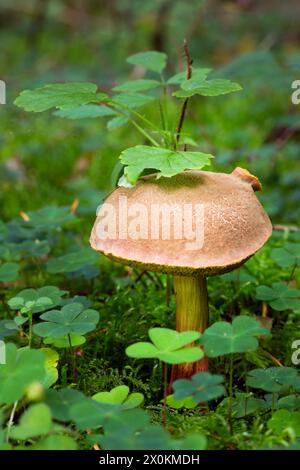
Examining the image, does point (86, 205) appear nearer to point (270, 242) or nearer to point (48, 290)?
point (270, 242)

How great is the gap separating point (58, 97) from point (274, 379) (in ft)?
2.91

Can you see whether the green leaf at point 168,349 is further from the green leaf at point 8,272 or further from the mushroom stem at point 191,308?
the green leaf at point 8,272

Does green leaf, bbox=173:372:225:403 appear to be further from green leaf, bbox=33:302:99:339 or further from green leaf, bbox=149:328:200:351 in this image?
green leaf, bbox=33:302:99:339

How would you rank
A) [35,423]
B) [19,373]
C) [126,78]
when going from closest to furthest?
1. [35,423]
2. [19,373]
3. [126,78]

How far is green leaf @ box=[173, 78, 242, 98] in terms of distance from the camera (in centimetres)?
141

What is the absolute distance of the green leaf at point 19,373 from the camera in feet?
3.58

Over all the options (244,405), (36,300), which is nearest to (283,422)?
(244,405)

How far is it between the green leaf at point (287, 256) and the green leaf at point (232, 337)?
536 mm

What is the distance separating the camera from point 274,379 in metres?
1.37

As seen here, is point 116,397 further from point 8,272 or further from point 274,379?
point 8,272

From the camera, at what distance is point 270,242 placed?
7.73 feet

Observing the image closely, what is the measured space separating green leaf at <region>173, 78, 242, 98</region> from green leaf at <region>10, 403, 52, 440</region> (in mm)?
819

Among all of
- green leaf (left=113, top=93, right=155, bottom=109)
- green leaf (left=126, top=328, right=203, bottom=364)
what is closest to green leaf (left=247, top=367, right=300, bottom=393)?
green leaf (left=126, top=328, right=203, bottom=364)

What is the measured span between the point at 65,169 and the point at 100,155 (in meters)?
0.25
